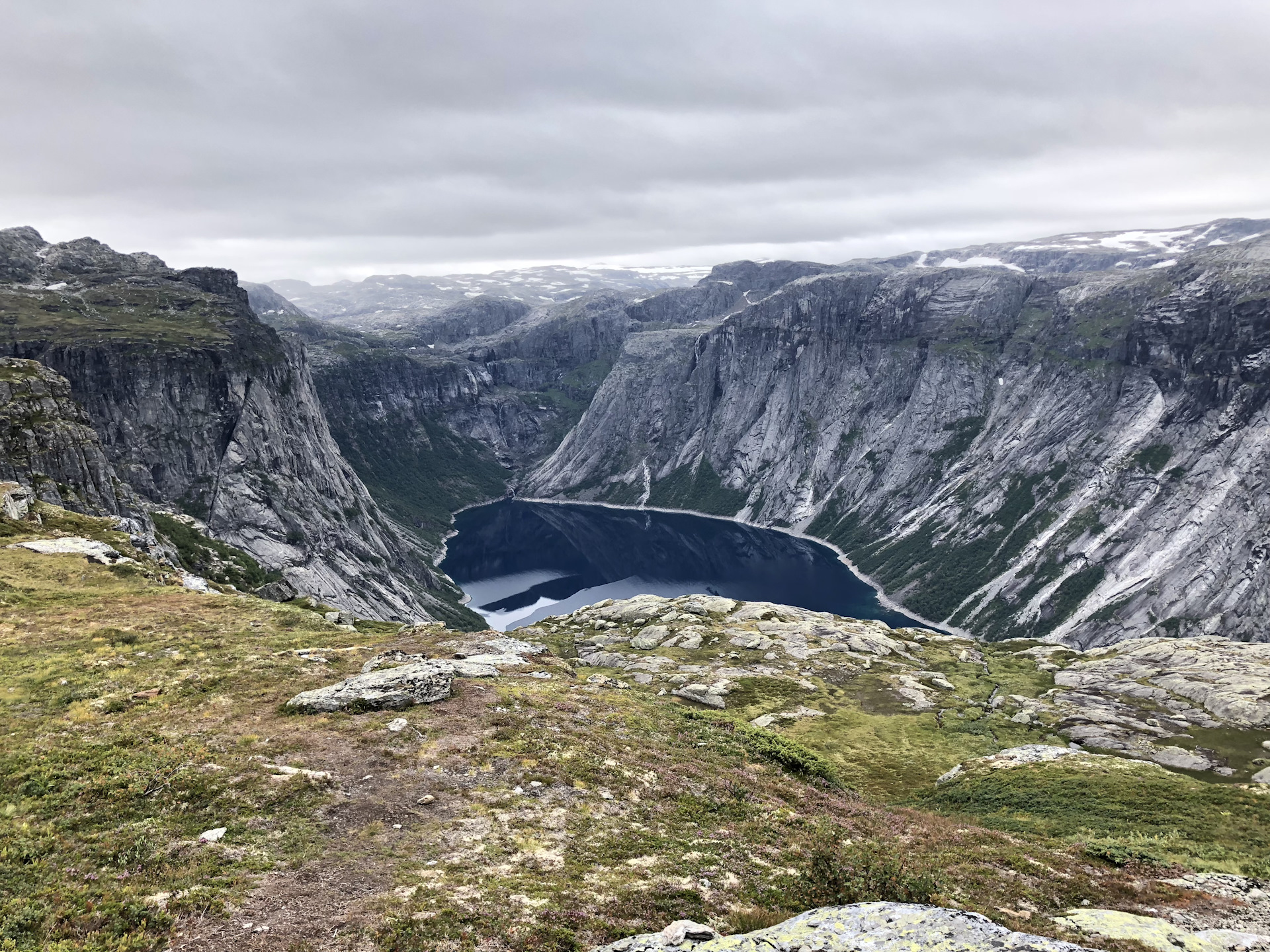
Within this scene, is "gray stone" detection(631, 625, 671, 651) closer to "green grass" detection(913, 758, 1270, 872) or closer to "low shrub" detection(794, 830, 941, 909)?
"green grass" detection(913, 758, 1270, 872)

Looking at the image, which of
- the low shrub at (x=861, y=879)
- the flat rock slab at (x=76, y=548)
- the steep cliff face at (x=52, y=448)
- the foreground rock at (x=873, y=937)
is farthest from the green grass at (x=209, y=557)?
the foreground rock at (x=873, y=937)

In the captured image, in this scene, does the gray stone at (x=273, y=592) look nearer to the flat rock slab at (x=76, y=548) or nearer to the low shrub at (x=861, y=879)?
the flat rock slab at (x=76, y=548)

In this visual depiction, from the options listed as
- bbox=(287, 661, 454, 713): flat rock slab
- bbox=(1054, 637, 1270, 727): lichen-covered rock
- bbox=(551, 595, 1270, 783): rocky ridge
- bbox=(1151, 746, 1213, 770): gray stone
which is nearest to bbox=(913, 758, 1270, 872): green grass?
bbox=(551, 595, 1270, 783): rocky ridge

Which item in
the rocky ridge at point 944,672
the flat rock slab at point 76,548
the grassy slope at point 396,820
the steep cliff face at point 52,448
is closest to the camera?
the grassy slope at point 396,820

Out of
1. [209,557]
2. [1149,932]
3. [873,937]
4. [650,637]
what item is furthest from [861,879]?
[209,557]

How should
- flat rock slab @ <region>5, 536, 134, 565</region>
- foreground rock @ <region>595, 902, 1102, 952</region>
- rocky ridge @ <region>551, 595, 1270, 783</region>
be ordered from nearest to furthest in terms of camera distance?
foreground rock @ <region>595, 902, 1102, 952</region>
rocky ridge @ <region>551, 595, 1270, 783</region>
flat rock slab @ <region>5, 536, 134, 565</region>

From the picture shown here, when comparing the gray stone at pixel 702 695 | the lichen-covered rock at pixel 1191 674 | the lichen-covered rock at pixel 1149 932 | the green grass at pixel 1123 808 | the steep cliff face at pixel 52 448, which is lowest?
the lichen-covered rock at pixel 1191 674
